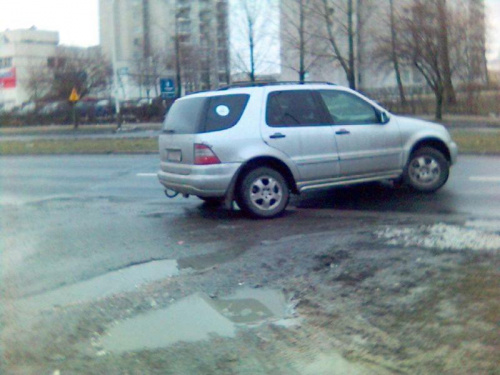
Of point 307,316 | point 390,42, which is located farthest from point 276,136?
point 390,42

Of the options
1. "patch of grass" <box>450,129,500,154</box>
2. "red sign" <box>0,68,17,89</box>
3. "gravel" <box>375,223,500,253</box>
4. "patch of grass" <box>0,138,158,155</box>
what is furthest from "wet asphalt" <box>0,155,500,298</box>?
"red sign" <box>0,68,17,89</box>

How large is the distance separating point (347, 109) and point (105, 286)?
5.13m

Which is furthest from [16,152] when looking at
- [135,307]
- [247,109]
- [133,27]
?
[133,27]

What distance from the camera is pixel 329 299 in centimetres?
581

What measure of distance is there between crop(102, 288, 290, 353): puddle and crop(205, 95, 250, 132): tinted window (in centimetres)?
373

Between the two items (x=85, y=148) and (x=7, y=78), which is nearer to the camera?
(x=85, y=148)

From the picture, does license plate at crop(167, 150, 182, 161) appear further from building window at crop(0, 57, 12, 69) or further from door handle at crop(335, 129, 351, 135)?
building window at crop(0, 57, 12, 69)

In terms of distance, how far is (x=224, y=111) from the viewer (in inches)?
377

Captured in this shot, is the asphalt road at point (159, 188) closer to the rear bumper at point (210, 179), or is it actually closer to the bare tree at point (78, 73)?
the rear bumper at point (210, 179)

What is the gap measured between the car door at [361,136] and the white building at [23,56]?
40.3m

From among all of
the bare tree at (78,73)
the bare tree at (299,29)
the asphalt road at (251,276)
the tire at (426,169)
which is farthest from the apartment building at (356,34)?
the asphalt road at (251,276)

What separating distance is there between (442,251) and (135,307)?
Answer: 325 centimetres

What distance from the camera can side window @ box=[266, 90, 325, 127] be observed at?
9.79 meters

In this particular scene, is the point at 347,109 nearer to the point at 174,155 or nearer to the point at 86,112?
the point at 174,155
